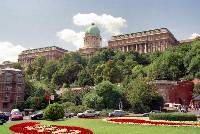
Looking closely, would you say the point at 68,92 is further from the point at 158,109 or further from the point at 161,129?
the point at 161,129

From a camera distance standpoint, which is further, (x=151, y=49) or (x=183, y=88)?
(x=151, y=49)

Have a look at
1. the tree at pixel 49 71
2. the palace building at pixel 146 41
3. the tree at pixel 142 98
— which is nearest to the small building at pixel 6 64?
the tree at pixel 49 71

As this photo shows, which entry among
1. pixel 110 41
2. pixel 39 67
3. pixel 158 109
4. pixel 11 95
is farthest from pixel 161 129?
pixel 110 41

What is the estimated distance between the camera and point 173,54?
98.1 metres

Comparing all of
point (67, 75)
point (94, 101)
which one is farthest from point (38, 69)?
point (94, 101)

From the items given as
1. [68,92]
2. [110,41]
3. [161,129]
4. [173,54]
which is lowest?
[161,129]

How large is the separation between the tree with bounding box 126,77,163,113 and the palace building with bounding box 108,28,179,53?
237 ft

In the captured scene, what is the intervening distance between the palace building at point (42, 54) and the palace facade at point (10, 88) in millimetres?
86536

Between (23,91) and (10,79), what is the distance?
397 cm

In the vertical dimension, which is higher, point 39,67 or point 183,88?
point 39,67

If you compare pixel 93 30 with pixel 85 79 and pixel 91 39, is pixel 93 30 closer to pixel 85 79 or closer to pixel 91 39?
pixel 91 39

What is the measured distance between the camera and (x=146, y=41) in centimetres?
14362

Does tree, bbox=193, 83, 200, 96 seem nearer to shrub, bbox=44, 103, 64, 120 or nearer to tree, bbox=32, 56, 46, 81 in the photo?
shrub, bbox=44, 103, 64, 120

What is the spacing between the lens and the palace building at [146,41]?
13912cm
